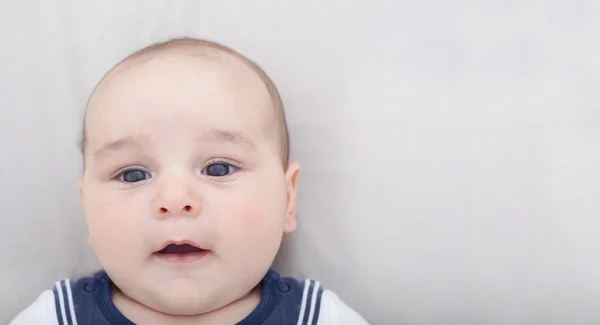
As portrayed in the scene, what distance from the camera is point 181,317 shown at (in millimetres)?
1034

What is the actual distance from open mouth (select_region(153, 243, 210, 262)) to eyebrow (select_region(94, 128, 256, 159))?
15 centimetres

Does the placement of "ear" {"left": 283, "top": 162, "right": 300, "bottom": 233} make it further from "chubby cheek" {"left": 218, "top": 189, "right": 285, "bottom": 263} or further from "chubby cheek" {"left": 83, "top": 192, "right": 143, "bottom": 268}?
"chubby cheek" {"left": 83, "top": 192, "right": 143, "bottom": 268}

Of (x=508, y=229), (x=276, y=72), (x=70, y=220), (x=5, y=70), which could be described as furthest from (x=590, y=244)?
(x=5, y=70)

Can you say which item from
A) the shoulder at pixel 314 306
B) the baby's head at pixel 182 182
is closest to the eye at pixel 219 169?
the baby's head at pixel 182 182

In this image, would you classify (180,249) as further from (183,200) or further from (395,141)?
(395,141)

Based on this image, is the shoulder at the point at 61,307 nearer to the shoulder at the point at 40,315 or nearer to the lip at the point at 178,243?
the shoulder at the point at 40,315

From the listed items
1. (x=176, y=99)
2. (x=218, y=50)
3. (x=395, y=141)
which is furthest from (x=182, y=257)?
(x=395, y=141)

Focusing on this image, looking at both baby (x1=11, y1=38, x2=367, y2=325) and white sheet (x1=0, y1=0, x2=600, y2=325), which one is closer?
baby (x1=11, y1=38, x2=367, y2=325)

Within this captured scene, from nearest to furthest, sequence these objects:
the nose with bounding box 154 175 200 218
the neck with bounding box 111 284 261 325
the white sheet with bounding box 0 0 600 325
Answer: the nose with bounding box 154 175 200 218
the neck with bounding box 111 284 261 325
the white sheet with bounding box 0 0 600 325

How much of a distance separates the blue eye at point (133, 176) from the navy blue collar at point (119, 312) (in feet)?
0.57

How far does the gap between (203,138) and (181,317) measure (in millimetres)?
268

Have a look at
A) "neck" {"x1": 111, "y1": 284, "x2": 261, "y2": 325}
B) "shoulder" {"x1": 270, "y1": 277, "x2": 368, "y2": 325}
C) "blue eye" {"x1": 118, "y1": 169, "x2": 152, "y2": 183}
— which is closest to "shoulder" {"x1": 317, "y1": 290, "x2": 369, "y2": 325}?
"shoulder" {"x1": 270, "y1": 277, "x2": 368, "y2": 325}

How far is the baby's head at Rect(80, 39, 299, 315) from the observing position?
96cm

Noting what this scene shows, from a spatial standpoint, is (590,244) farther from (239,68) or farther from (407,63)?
(239,68)
